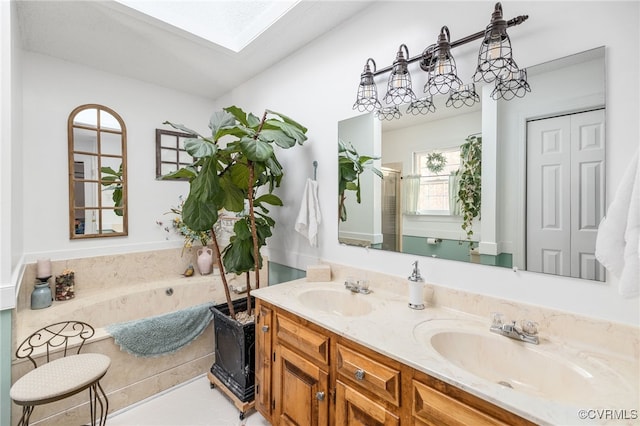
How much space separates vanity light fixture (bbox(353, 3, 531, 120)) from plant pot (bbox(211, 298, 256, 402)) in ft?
5.68

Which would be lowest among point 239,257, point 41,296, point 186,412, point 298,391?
point 186,412

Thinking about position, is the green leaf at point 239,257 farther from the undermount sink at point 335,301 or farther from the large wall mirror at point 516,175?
the large wall mirror at point 516,175

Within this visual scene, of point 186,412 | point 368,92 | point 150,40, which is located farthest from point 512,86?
point 186,412

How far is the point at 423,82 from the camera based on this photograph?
160cm

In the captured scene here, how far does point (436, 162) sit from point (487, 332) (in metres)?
0.86

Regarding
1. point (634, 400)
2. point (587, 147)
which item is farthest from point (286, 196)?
point (634, 400)

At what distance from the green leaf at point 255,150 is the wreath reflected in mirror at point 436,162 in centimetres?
94

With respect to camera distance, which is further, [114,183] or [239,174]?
[114,183]

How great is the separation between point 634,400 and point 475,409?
1.37 ft

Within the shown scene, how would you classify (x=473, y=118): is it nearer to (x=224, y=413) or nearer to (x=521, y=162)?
(x=521, y=162)

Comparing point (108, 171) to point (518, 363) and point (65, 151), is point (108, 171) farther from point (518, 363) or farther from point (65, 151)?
point (518, 363)

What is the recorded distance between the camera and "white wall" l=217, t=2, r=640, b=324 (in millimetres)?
1072

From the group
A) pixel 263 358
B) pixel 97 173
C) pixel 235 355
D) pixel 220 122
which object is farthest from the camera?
pixel 97 173

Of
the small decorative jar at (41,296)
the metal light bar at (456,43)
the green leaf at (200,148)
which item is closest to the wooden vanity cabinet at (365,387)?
the green leaf at (200,148)
